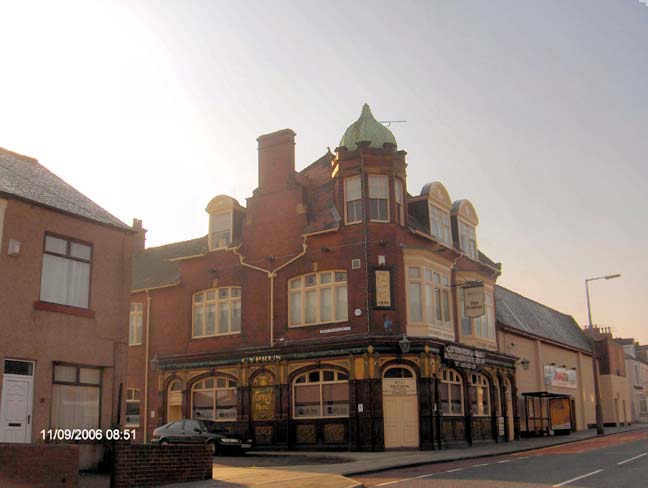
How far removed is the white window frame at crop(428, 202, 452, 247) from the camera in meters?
34.1

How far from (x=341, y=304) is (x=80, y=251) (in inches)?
539

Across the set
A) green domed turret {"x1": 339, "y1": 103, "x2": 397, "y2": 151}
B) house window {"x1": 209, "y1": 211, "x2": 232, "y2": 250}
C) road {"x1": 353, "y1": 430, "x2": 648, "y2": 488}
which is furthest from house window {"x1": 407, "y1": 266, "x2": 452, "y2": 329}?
house window {"x1": 209, "y1": 211, "x2": 232, "y2": 250}

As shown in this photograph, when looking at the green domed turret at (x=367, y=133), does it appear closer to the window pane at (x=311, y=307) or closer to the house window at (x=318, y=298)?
the house window at (x=318, y=298)

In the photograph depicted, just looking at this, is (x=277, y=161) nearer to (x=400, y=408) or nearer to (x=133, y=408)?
(x=400, y=408)

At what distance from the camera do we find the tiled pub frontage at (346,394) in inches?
1137

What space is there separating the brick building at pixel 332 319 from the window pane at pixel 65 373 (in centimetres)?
1315

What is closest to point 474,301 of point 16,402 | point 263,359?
point 263,359

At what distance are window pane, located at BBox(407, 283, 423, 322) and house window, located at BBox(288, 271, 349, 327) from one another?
273 cm

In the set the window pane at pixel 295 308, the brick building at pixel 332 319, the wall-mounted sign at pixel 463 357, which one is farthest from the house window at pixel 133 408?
the wall-mounted sign at pixel 463 357

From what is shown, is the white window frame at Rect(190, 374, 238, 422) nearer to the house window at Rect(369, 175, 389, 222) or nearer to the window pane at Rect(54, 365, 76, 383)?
the house window at Rect(369, 175, 389, 222)

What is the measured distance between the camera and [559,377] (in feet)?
160

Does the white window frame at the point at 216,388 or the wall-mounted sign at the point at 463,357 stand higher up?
the wall-mounted sign at the point at 463,357

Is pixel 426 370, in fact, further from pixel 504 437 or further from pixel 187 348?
pixel 187 348

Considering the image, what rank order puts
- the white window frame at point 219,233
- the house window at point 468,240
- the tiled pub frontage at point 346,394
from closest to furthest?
the tiled pub frontage at point 346,394, the white window frame at point 219,233, the house window at point 468,240
